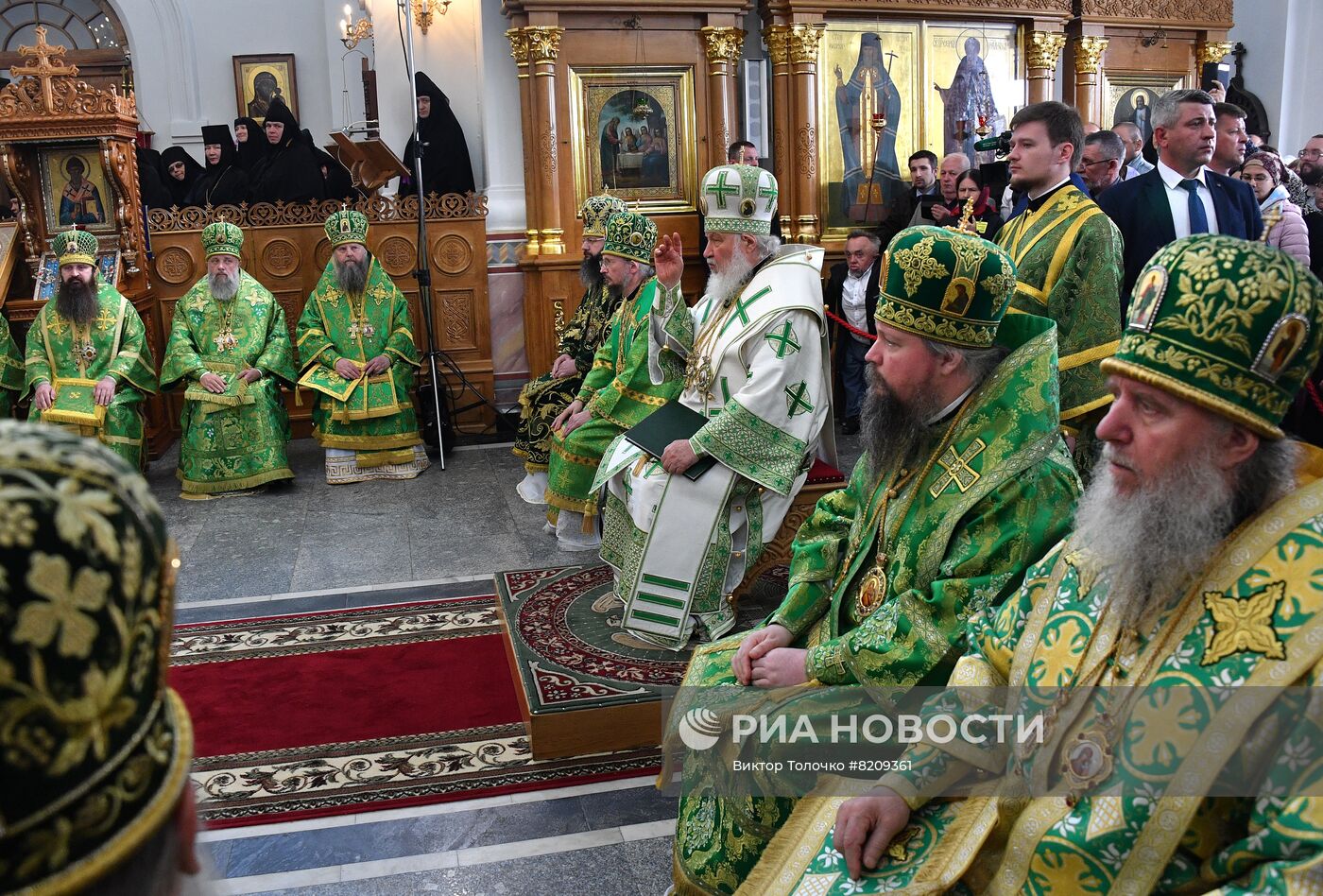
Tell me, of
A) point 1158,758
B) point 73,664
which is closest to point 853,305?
point 1158,758

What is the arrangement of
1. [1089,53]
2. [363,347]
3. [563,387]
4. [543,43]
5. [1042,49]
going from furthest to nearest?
[1089,53] → [1042,49] → [543,43] → [363,347] → [563,387]

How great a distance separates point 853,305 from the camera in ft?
28.4

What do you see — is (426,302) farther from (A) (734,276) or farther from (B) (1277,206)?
(B) (1277,206)

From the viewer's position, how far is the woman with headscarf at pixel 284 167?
969 cm

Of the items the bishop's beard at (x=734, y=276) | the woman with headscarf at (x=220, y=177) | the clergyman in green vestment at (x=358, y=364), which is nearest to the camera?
the bishop's beard at (x=734, y=276)

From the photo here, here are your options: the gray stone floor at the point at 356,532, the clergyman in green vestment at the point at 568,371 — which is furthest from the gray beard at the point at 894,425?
the clergyman in green vestment at the point at 568,371

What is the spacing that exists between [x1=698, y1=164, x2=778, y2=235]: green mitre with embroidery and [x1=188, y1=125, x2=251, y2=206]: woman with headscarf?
6.19 m

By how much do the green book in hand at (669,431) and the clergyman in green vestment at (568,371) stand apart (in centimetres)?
212

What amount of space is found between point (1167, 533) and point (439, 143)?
9.31 metres

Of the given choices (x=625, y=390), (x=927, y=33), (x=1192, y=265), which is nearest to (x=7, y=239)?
(x=625, y=390)

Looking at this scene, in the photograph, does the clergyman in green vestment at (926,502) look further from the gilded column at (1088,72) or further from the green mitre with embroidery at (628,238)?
the gilded column at (1088,72)

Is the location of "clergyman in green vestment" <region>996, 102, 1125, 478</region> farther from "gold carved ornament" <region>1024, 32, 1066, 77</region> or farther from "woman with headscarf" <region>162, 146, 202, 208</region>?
"woman with headscarf" <region>162, 146, 202, 208</region>

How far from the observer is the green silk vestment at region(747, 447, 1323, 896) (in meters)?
1.50

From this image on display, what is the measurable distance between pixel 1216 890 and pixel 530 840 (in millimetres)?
2091
